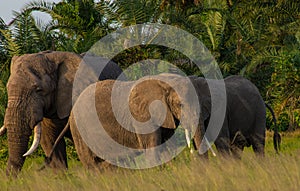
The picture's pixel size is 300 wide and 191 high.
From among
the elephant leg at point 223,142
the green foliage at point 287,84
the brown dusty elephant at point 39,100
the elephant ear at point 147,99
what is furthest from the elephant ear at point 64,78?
the green foliage at point 287,84

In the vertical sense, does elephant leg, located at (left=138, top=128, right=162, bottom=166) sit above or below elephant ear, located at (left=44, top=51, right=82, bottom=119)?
below

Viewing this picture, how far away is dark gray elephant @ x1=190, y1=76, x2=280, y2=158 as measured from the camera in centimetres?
1103

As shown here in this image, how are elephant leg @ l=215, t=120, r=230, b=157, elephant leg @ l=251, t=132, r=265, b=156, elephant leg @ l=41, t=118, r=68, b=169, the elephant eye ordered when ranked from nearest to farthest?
elephant leg @ l=215, t=120, r=230, b=157, the elephant eye, elephant leg @ l=41, t=118, r=68, b=169, elephant leg @ l=251, t=132, r=265, b=156

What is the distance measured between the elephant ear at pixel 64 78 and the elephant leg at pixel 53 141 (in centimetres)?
39

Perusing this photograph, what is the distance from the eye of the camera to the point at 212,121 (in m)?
10.9

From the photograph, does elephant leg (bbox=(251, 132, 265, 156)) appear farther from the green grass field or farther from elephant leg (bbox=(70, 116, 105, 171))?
the green grass field

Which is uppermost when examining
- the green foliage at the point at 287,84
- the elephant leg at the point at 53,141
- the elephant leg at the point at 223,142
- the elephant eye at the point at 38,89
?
the elephant eye at the point at 38,89

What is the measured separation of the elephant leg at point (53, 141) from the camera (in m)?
12.4

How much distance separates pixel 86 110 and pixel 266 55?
11.3 metres

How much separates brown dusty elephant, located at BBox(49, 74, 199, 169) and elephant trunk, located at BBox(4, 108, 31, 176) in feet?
2.92

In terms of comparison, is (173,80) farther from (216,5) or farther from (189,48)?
(216,5)

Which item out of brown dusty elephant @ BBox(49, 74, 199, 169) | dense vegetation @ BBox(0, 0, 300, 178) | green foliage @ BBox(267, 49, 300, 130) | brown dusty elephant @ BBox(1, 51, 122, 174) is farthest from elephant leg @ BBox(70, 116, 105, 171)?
green foliage @ BBox(267, 49, 300, 130)

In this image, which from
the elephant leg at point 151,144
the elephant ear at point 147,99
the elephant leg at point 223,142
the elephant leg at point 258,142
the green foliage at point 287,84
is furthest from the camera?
the green foliage at point 287,84

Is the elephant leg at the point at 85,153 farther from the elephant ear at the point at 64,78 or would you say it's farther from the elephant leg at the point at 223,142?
the elephant leg at the point at 223,142
